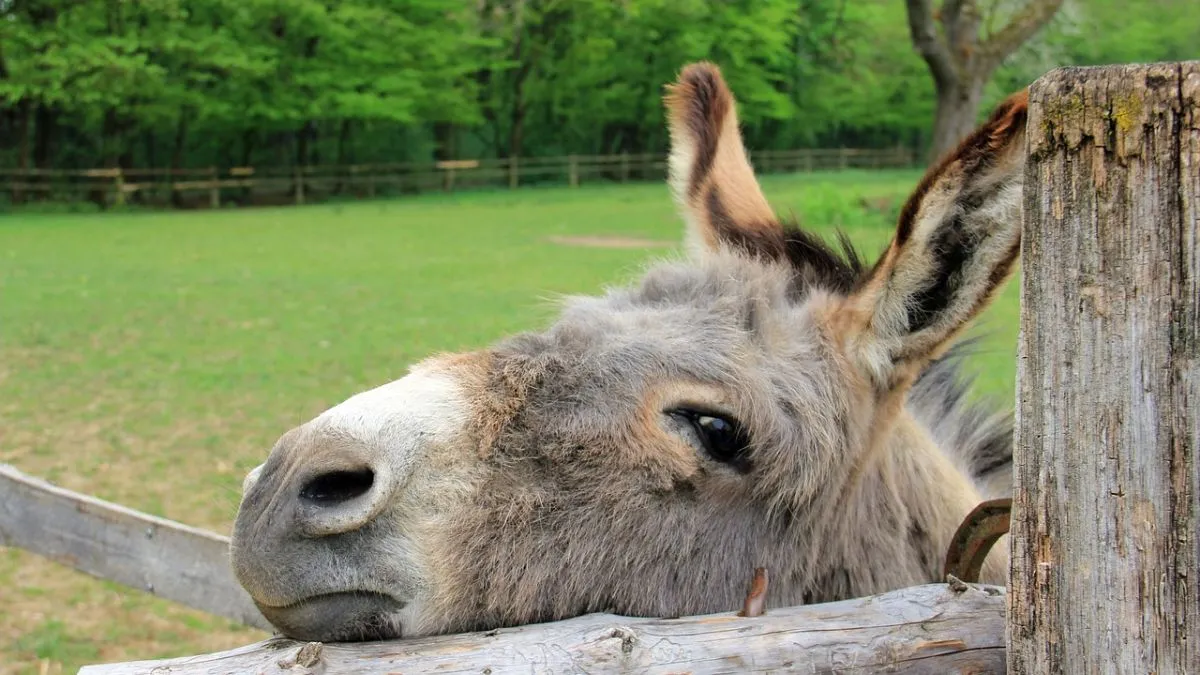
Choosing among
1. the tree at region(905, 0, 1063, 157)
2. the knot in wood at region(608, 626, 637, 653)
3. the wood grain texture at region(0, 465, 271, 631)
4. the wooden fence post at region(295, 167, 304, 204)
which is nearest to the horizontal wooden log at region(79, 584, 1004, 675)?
the knot in wood at region(608, 626, 637, 653)

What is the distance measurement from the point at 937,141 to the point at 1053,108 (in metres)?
20.3

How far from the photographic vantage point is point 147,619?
6.16m

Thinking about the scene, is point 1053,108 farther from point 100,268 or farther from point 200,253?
point 200,253

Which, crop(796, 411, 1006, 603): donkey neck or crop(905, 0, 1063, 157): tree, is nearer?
crop(796, 411, 1006, 603): donkey neck

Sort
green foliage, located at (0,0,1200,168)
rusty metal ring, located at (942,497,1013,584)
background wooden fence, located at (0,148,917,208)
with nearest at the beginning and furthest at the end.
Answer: rusty metal ring, located at (942,497,1013,584) < background wooden fence, located at (0,148,917,208) < green foliage, located at (0,0,1200,168)

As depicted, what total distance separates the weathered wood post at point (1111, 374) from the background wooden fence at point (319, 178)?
36.8 m

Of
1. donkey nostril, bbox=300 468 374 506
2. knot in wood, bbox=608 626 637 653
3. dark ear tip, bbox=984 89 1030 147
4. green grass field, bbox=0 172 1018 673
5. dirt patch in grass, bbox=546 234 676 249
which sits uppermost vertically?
dark ear tip, bbox=984 89 1030 147

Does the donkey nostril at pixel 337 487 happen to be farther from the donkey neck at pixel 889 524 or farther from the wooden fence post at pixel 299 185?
the wooden fence post at pixel 299 185

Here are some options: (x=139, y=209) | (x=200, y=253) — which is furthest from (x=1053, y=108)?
(x=139, y=209)

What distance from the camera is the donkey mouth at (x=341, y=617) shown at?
217 centimetres

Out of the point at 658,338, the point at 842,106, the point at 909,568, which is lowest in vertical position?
the point at 909,568

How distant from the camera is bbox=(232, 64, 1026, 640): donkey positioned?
7.22 feet

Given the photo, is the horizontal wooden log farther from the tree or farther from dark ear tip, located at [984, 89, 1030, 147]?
the tree

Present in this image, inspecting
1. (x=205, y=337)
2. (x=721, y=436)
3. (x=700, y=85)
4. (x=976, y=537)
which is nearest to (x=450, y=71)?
(x=205, y=337)
